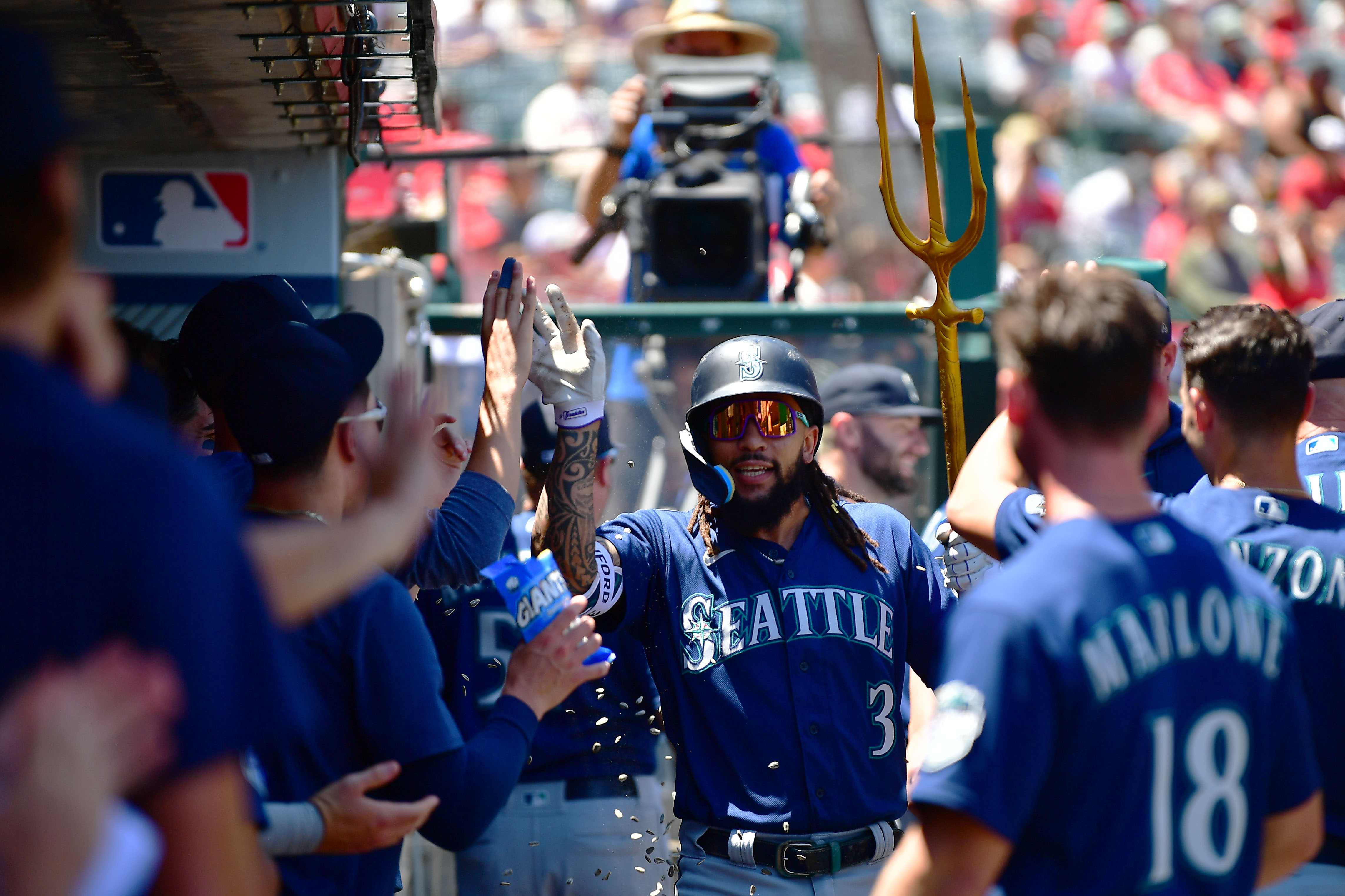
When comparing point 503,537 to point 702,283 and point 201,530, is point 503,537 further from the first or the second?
point 702,283

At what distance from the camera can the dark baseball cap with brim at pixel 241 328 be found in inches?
98.1

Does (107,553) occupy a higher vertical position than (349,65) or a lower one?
lower

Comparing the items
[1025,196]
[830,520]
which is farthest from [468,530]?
[1025,196]

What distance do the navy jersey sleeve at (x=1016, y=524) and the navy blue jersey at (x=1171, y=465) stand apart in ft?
3.34

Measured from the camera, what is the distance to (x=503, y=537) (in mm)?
2660

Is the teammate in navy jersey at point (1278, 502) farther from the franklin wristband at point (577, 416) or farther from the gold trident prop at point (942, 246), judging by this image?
the franklin wristband at point (577, 416)

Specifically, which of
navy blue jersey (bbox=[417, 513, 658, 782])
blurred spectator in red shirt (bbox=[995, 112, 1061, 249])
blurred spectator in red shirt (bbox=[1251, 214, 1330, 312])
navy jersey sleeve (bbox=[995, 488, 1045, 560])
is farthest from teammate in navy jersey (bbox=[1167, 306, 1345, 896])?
blurred spectator in red shirt (bbox=[995, 112, 1061, 249])

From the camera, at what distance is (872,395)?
4789mm

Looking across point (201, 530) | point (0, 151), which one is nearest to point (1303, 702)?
point (201, 530)

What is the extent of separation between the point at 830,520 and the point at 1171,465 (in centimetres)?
88

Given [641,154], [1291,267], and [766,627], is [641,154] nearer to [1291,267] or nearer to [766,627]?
[766,627]

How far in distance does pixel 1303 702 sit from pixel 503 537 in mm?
1525

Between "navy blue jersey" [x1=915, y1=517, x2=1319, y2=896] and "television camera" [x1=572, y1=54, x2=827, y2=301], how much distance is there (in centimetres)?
391

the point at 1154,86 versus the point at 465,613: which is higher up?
the point at 1154,86
